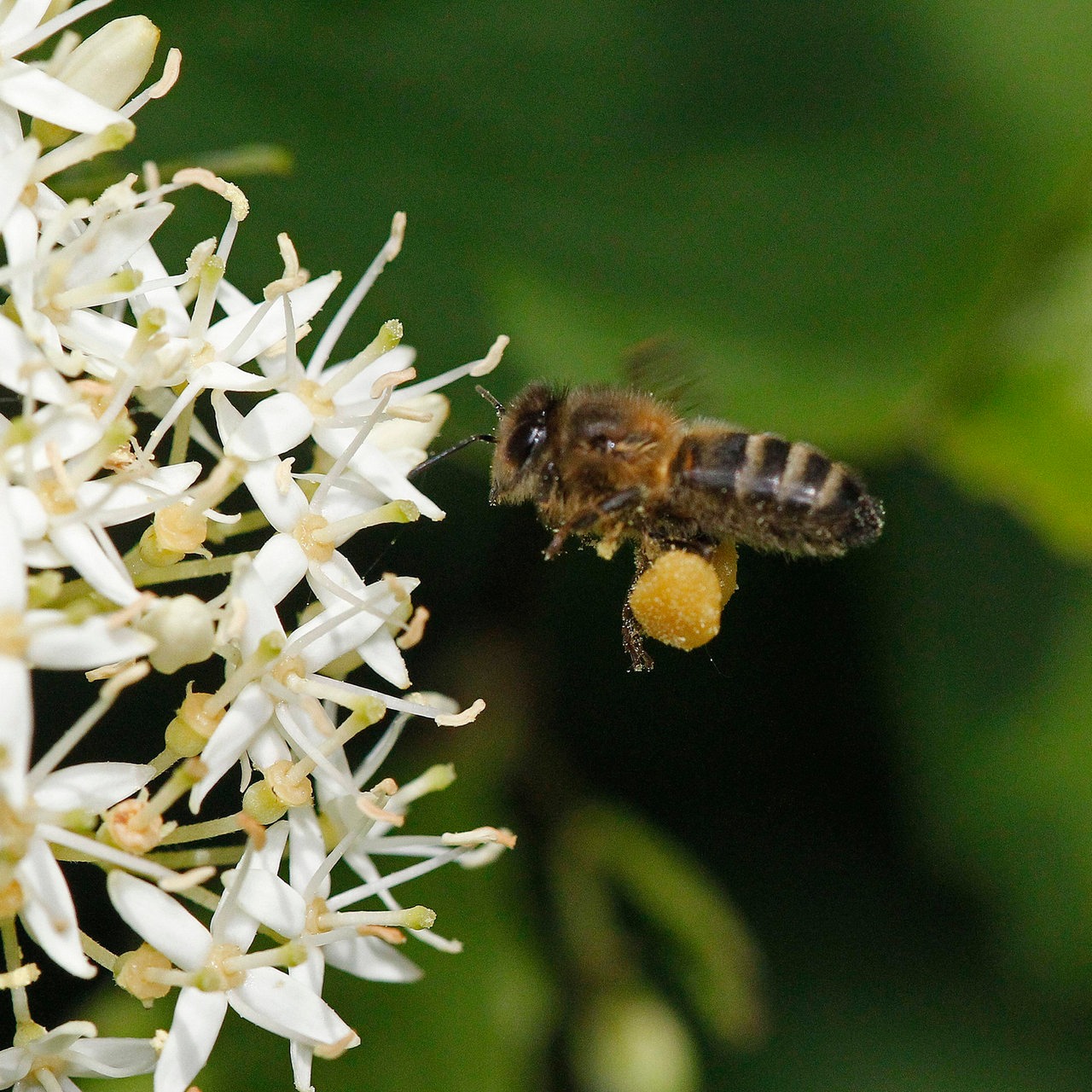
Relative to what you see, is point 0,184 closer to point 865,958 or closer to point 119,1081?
point 119,1081

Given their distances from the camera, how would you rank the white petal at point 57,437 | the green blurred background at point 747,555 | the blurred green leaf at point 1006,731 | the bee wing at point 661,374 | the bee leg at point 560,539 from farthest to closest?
the blurred green leaf at point 1006,731 → the green blurred background at point 747,555 → the bee wing at point 661,374 → the bee leg at point 560,539 → the white petal at point 57,437

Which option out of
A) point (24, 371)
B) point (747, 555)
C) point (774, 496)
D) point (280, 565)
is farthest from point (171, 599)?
point (747, 555)

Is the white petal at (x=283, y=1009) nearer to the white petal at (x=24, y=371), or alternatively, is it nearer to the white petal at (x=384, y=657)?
the white petal at (x=384, y=657)

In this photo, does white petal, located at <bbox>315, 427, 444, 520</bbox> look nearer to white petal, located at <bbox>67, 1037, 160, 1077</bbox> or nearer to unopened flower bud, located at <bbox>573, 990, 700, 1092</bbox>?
white petal, located at <bbox>67, 1037, 160, 1077</bbox>

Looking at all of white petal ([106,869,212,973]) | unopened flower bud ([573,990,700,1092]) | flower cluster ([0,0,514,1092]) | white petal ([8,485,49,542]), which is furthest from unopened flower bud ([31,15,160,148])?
unopened flower bud ([573,990,700,1092])

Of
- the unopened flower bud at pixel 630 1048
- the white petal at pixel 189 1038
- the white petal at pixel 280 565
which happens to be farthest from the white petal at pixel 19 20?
the unopened flower bud at pixel 630 1048

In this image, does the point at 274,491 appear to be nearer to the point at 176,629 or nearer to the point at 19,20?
the point at 176,629

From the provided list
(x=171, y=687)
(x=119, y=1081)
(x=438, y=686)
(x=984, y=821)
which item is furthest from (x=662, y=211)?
(x=119, y=1081)

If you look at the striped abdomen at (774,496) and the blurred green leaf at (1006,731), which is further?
the blurred green leaf at (1006,731)
